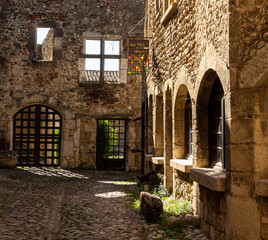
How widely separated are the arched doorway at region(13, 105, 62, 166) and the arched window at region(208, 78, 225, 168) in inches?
331

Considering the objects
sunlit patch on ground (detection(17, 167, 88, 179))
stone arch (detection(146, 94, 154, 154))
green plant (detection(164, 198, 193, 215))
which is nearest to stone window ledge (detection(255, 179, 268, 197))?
green plant (detection(164, 198, 193, 215))

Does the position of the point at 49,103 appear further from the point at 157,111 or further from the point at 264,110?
the point at 264,110

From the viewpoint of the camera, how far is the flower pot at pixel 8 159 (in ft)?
36.0

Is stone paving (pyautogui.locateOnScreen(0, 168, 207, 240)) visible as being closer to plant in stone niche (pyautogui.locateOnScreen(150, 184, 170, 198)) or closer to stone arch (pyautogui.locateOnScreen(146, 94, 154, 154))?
plant in stone niche (pyautogui.locateOnScreen(150, 184, 170, 198))

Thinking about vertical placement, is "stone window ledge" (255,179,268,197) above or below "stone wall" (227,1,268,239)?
below

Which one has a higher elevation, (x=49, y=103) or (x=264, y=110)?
(x=49, y=103)

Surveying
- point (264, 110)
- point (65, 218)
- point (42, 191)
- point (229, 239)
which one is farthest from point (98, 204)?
point (264, 110)

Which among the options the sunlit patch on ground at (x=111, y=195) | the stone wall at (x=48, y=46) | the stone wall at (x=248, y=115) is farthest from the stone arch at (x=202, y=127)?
the stone wall at (x=48, y=46)

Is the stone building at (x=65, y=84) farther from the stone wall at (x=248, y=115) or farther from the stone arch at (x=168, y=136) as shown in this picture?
the stone wall at (x=248, y=115)

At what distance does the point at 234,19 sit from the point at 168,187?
12.1ft

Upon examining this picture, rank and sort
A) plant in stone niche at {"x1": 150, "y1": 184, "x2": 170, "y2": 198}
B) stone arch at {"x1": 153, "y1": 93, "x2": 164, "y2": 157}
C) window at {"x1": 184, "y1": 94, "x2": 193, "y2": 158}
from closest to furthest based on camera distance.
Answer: window at {"x1": 184, "y1": 94, "x2": 193, "y2": 158}, plant in stone niche at {"x1": 150, "y1": 184, "x2": 170, "y2": 198}, stone arch at {"x1": 153, "y1": 93, "x2": 164, "y2": 157}

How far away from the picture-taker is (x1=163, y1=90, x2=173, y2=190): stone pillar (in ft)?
20.7

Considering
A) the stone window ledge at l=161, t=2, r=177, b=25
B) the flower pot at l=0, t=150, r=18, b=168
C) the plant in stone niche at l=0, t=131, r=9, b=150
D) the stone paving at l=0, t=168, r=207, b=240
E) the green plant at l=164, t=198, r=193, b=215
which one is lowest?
the stone paving at l=0, t=168, r=207, b=240

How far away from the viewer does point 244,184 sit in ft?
10.4
